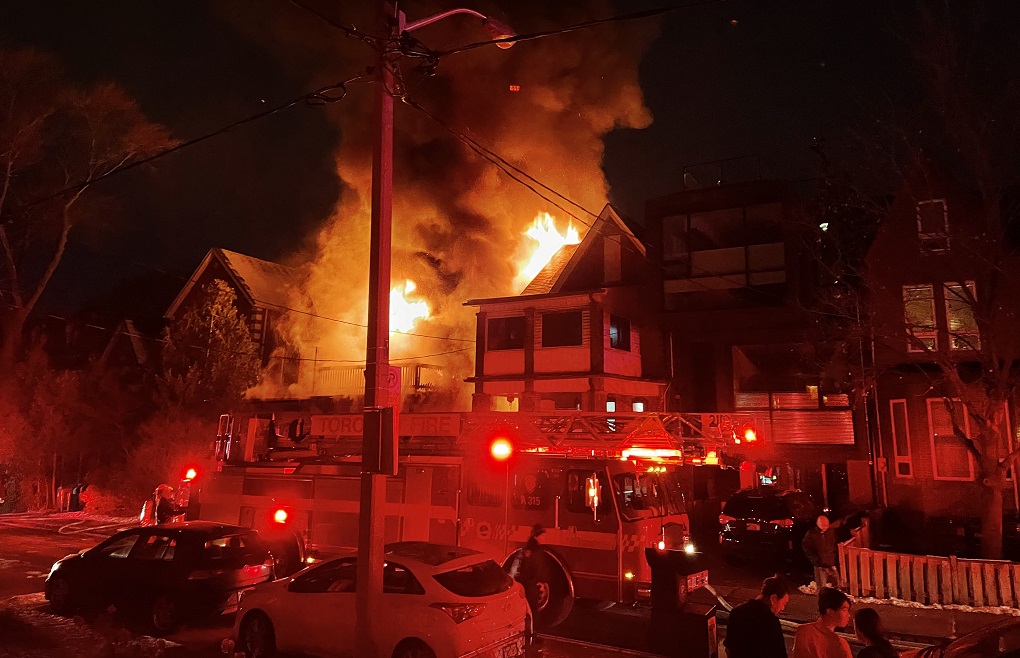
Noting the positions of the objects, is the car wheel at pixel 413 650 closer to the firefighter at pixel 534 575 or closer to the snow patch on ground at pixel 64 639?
the firefighter at pixel 534 575

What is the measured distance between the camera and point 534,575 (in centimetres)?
891

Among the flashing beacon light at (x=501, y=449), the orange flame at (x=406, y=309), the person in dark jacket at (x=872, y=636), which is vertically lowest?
the person in dark jacket at (x=872, y=636)

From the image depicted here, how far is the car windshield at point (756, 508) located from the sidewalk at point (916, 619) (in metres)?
3.63

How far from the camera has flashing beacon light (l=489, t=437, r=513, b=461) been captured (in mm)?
9125

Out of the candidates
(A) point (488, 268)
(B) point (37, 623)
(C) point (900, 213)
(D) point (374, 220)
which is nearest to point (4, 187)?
(A) point (488, 268)

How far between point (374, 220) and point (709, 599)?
7.70 meters

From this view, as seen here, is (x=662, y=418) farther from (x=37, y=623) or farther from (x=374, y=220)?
(x=37, y=623)

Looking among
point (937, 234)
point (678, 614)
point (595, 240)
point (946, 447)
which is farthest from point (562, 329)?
point (678, 614)

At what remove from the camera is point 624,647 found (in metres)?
7.97

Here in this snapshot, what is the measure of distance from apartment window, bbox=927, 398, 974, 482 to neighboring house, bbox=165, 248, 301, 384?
25842mm

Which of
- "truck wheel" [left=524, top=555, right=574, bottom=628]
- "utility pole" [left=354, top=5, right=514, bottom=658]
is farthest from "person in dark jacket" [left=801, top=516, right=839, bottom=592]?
"utility pole" [left=354, top=5, right=514, bottom=658]

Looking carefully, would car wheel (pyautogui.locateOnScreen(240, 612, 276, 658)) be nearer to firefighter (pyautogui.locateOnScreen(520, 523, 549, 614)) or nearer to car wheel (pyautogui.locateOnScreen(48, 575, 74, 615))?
firefighter (pyautogui.locateOnScreen(520, 523, 549, 614))

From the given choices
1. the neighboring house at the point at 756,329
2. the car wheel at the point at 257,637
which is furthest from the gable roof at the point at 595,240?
the car wheel at the point at 257,637

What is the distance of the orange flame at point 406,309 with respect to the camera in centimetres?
3192
